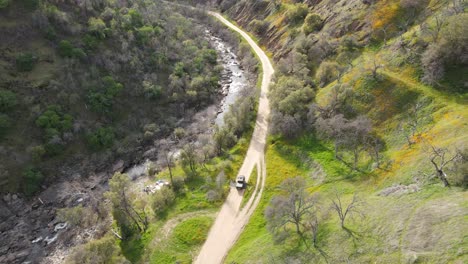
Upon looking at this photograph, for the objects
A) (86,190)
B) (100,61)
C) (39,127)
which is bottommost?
(86,190)

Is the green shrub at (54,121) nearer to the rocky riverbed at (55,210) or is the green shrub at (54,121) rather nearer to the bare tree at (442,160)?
the rocky riverbed at (55,210)

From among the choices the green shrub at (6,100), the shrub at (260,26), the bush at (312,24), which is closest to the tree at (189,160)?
the green shrub at (6,100)

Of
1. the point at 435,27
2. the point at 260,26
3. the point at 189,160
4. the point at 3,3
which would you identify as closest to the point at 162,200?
the point at 189,160

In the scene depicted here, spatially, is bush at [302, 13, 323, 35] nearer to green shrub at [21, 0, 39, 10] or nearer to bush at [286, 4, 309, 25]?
bush at [286, 4, 309, 25]

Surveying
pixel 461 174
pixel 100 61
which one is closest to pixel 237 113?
pixel 100 61

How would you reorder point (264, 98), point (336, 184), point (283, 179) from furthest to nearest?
point (264, 98) < point (283, 179) < point (336, 184)

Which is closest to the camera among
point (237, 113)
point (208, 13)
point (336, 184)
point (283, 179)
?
point (336, 184)

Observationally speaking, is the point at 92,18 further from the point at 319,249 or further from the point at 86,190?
the point at 319,249

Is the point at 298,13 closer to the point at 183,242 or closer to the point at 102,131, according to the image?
the point at 102,131
